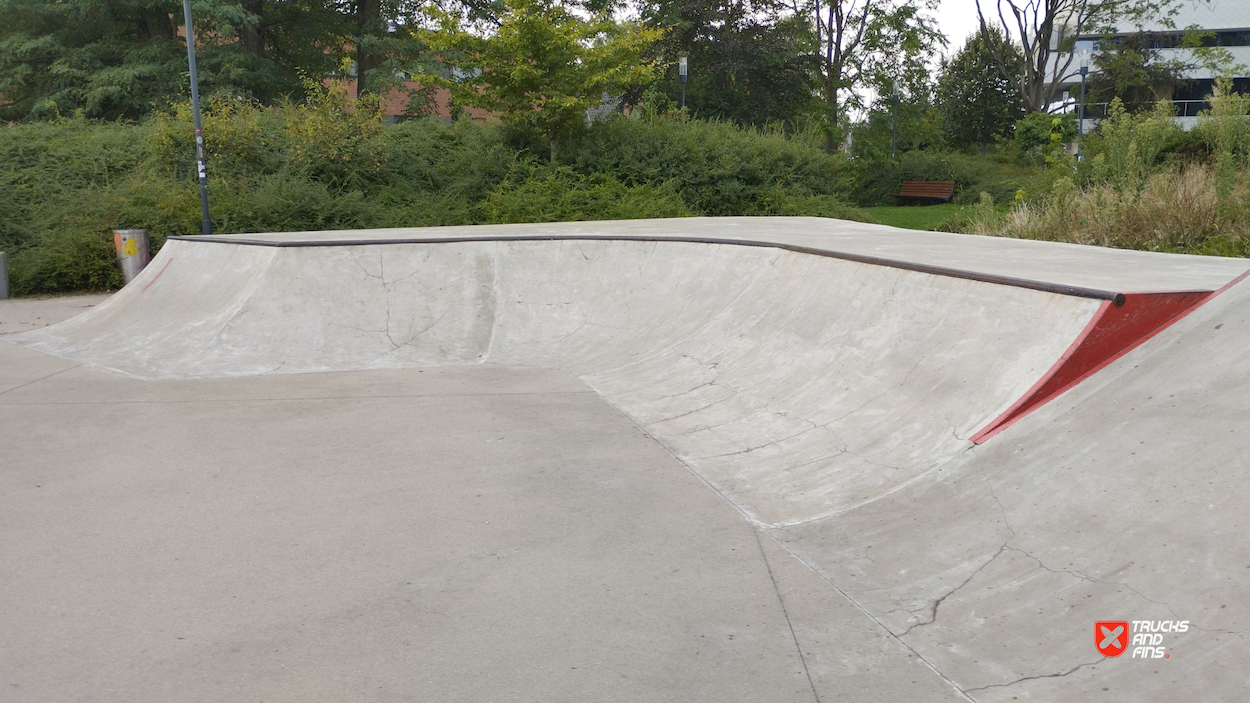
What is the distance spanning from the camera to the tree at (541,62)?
15242 millimetres

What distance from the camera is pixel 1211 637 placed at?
2.35 metres

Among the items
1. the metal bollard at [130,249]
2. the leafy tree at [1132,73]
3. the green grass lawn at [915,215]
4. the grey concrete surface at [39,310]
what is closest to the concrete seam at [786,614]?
the grey concrete surface at [39,310]

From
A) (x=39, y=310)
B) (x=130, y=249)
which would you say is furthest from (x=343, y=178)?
(x=39, y=310)

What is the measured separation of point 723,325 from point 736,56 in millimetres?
23624

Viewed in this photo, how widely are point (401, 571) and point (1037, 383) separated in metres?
2.84

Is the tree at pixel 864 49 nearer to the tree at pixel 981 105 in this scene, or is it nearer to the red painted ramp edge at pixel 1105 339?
the tree at pixel 981 105

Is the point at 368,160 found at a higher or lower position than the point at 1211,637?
higher

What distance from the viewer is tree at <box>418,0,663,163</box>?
15242mm

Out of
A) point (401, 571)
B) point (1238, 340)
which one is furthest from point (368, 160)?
point (1238, 340)

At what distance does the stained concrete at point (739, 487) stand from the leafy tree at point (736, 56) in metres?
22.6

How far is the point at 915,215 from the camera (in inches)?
866

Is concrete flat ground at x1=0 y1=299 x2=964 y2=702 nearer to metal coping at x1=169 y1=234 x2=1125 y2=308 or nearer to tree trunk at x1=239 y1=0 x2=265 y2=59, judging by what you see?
metal coping at x1=169 y1=234 x2=1125 y2=308

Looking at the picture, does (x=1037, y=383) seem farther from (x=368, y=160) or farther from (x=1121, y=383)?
(x=368, y=160)

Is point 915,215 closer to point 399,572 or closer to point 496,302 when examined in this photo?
point 496,302
